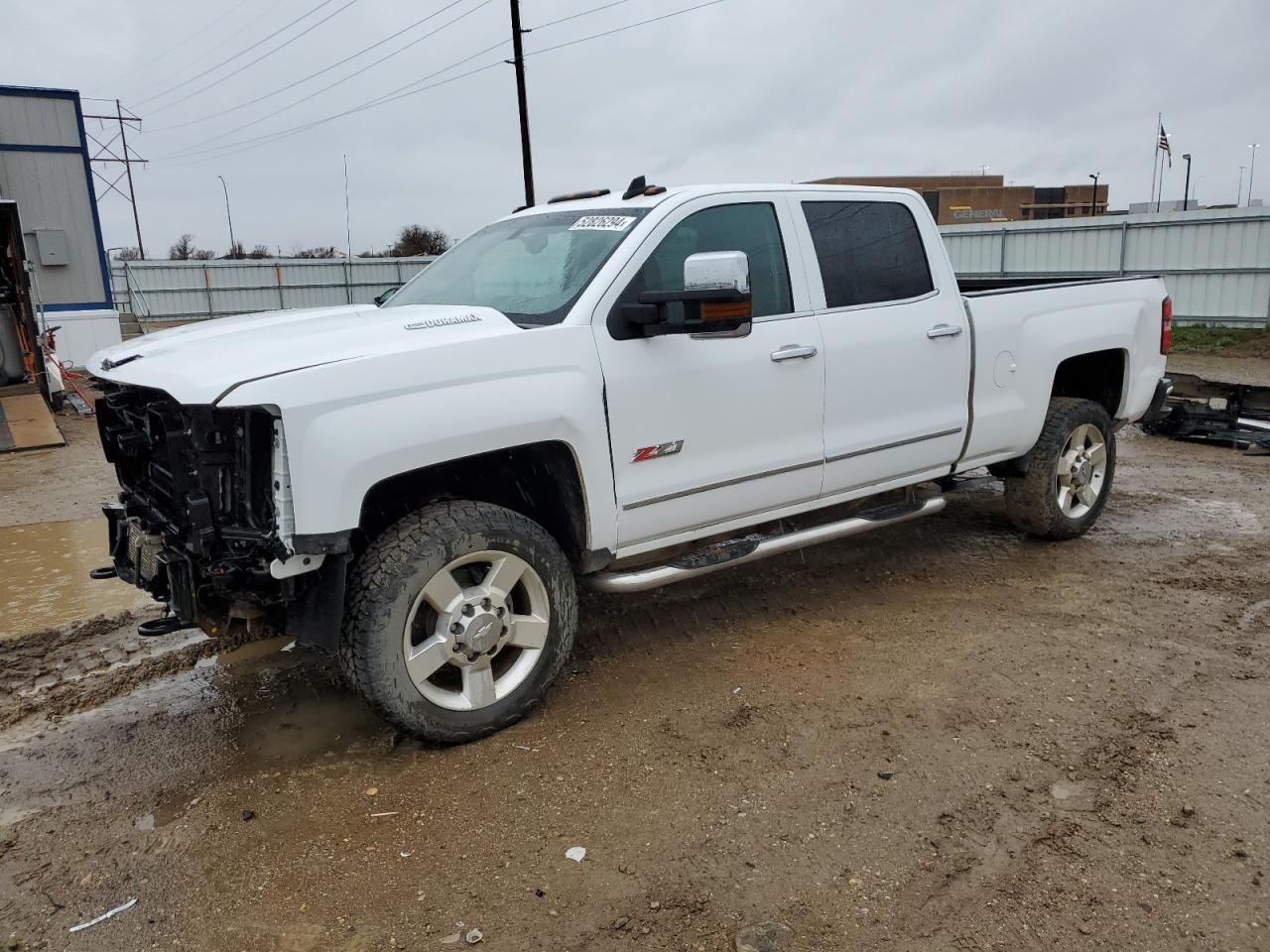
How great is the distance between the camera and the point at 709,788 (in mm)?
3324

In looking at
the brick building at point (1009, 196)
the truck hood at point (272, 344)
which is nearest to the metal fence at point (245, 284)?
the truck hood at point (272, 344)

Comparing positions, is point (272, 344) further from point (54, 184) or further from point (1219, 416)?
point (54, 184)

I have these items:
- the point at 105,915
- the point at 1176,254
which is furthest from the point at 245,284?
the point at 105,915

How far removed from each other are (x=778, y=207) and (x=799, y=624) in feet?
6.48

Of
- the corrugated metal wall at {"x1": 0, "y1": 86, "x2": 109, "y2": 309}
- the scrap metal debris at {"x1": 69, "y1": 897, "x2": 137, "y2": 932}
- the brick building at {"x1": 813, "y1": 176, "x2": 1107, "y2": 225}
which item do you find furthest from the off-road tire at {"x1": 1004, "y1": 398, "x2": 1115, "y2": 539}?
the brick building at {"x1": 813, "y1": 176, "x2": 1107, "y2": 225}

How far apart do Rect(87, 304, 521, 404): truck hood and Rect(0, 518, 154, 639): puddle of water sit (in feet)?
6.07

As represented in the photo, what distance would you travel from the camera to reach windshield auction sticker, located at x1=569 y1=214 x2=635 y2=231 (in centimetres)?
412

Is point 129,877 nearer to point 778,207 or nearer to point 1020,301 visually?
point 778,207

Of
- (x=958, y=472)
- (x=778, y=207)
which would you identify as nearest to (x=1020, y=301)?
(x=958, y=472)

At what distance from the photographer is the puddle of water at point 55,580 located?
5.23 metres

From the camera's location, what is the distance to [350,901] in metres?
2.81

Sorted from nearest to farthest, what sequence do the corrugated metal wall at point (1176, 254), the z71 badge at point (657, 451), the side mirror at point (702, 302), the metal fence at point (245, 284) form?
the side mirror at point (702, 302)
the z71 badge at point (657, 451)
the corrugated metal wall at point (1176, 254)
the metal fence at point (245, 284)

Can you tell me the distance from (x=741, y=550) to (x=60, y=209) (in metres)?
14.6

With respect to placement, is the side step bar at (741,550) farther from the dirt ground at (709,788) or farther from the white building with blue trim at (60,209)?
the white building with blue trim at (60,209)
